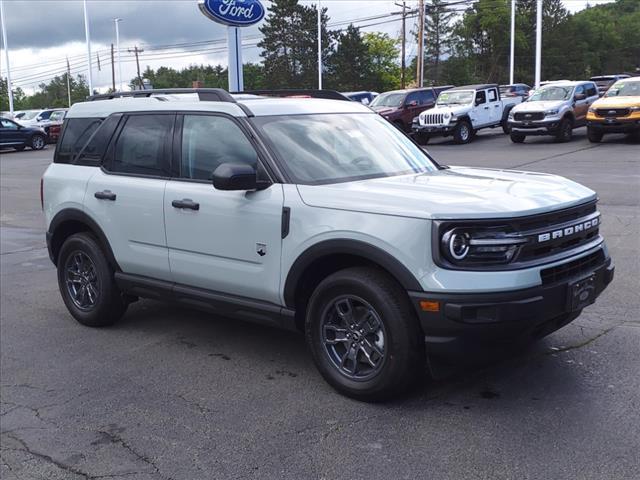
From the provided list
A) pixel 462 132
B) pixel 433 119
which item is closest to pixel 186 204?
pixel 433 119

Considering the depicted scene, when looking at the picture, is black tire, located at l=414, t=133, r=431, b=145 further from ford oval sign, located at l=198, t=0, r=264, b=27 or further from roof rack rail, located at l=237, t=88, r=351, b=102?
roof rack rail, located at l=237, t=88, r=351, b=102

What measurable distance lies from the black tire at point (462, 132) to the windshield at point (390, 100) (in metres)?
2.73

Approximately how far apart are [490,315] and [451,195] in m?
0.74

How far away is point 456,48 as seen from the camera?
312ft

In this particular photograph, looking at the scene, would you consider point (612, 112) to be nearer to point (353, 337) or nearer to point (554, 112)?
point (554, 112)

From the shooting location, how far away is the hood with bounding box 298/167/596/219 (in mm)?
3727

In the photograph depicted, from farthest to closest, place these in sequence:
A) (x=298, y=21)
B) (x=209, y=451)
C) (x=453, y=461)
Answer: (x=298, y=21)
(x=209, y=451)
(x=453, y=461)

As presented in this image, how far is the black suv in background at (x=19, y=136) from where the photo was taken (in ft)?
105

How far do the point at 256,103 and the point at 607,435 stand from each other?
10.0 feet

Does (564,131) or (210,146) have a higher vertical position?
(210,146)

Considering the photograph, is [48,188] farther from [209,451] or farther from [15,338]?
[209,451]

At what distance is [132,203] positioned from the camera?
17.5 ft

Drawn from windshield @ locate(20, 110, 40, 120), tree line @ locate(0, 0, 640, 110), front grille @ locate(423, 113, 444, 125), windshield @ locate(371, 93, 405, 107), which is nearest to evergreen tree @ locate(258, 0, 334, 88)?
tree line @ locate(0, 0, 640, 110)

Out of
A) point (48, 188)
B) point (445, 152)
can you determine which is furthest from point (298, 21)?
point (48, 188)
